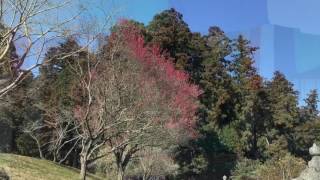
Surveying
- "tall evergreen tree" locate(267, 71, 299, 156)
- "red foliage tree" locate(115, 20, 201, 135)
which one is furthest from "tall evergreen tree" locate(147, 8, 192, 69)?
"red foliage tree" locate(115, 20, 201, 135)

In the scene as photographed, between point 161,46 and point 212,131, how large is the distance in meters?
8.57

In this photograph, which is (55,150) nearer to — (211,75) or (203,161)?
(203,161)

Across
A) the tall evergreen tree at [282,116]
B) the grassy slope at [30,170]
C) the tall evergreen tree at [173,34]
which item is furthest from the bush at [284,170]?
the grassy slope at [30,170]

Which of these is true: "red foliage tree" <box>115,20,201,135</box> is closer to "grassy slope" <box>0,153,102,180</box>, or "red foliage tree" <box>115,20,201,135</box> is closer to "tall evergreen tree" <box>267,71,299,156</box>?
"grassy slope" <box>0,153,102,180</box>

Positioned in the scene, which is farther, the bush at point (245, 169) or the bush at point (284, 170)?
the bush at point (245, 169)

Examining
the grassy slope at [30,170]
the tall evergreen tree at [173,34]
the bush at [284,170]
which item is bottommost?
the grassy slope at [30,170]

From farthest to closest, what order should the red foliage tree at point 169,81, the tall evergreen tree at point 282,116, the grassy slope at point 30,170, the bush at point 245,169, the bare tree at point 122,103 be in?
the tall evergreen tree at point 282,116 → the bush at point 245,169 → the red foliage tree at point 169,81 → the grassy slope at point 30,170 → the bare tree at point 122,103

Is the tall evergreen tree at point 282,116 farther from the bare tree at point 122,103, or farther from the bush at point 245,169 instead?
the bare tree at point 122,103

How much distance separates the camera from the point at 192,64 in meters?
45.8

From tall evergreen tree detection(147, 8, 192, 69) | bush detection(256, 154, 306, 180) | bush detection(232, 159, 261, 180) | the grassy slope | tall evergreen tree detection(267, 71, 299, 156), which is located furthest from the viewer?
tall evergreen tree detection(267, 71, 299, 156)

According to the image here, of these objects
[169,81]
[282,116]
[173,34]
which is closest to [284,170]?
[169,81]

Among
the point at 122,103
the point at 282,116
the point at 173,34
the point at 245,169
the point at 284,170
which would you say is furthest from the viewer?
the point at 282,116

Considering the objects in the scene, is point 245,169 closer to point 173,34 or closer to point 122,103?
point 173,34

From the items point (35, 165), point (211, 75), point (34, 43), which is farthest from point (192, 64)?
point (34, 43)
